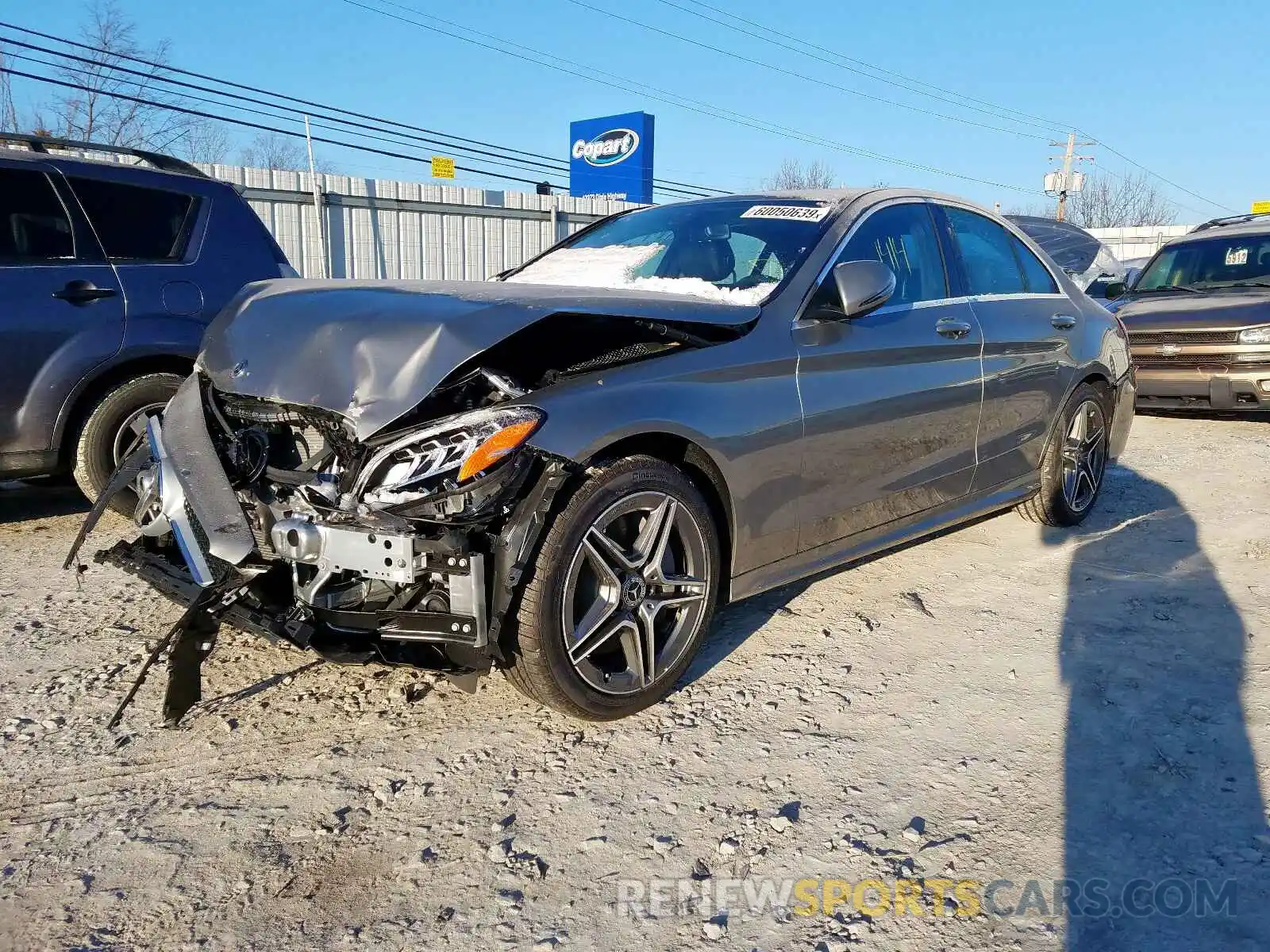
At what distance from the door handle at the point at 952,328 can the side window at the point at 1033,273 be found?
0.98 metres

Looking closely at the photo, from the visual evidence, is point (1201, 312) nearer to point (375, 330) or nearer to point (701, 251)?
point (701, 251)

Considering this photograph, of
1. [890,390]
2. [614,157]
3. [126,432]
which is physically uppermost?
[614,157]

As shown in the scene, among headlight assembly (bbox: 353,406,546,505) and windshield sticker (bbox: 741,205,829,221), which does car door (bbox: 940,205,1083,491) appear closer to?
windshield sticker (bbox: 741,205,829,221)

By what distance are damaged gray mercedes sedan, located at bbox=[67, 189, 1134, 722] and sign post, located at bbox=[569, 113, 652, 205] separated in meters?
20.8

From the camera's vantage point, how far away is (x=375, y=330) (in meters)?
2.77

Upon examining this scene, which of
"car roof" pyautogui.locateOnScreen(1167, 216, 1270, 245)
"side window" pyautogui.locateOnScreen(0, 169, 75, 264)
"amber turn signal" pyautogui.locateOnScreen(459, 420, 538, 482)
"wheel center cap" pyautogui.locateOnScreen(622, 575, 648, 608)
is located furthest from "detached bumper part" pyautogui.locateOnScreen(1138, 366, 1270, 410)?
"side window" pyautogui.locateOnScreen(0, 169, 75, 264)

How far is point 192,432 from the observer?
9.97 feet

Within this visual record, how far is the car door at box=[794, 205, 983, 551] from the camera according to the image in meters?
3.54

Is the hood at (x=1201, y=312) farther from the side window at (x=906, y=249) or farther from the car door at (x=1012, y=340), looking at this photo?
the side window at (x=906, y=249)

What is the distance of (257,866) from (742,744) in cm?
140

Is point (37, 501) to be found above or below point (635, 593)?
below

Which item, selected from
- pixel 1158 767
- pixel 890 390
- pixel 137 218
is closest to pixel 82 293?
pixel 137 218

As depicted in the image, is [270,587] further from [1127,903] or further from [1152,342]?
[1152,342]

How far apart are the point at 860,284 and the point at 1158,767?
186 cm
